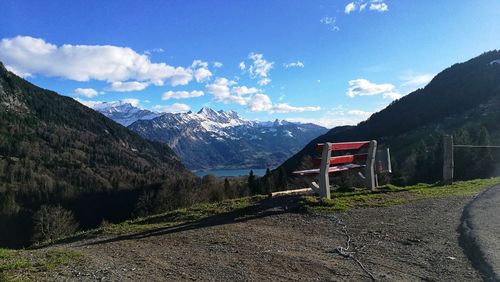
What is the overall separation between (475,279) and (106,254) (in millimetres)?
7102

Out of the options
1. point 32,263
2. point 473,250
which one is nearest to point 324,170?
point 473,250

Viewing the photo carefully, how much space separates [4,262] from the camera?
9.08 m

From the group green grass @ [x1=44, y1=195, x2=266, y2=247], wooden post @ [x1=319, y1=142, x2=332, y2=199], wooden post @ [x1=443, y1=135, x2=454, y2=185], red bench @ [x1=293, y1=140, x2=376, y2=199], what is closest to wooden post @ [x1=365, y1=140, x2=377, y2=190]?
red bench @ [x1=293, y1=140, x2=376, y2=199]

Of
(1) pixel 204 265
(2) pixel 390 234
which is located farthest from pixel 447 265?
(1) pixel 204 265

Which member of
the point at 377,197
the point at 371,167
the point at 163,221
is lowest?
the point at 163,221

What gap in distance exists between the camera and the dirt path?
7.57 m

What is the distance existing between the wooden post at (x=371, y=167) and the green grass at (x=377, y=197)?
38 cm

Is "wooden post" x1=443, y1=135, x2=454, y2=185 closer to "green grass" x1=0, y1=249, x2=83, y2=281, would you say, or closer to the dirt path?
the dirt path

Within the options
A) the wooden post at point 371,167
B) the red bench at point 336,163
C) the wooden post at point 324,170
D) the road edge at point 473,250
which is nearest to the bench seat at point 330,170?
the red bench at point 336,163

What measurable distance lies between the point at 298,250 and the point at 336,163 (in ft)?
22.8

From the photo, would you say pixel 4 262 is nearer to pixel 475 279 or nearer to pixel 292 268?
pixel 292 268

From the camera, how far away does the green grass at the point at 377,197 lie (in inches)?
526

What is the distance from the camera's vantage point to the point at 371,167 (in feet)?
55.7

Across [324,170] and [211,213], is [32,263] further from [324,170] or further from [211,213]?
[324,170]
